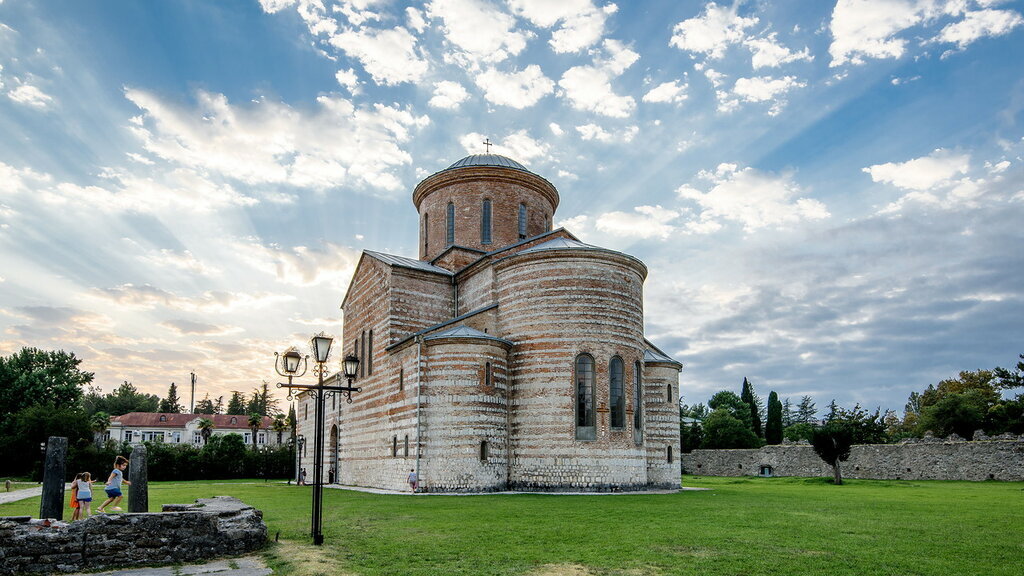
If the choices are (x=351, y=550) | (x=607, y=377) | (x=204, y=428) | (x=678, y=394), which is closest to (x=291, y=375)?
(x=351, y=550)

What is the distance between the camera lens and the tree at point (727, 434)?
166 ft

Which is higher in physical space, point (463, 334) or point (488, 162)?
point (488, 162)

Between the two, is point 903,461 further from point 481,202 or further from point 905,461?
point 481,202

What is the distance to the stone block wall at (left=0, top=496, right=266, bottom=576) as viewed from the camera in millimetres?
7891

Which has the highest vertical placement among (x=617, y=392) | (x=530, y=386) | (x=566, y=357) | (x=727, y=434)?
(x=566, y=357)

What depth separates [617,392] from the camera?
2186 centimetres

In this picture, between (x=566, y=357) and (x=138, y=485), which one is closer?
(x=138, y=485)

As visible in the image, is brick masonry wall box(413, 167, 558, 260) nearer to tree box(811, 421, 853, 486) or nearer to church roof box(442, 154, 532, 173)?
church roof box(442, 154, 532, 173)

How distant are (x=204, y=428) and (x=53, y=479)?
52682 mm

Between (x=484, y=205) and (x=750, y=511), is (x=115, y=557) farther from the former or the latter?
(x=484, y=205)

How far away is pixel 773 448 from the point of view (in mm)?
39656

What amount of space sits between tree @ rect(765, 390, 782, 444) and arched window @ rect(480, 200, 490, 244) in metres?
35.5

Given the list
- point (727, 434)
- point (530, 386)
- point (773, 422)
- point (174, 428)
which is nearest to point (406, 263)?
point (530, 386)

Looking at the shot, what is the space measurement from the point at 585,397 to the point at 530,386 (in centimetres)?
181
